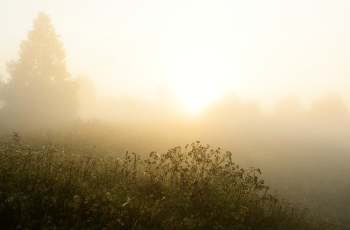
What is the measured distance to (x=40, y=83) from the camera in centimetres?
2497

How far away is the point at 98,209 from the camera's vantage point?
172 inches

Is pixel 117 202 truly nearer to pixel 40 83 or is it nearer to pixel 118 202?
pixel 118 202

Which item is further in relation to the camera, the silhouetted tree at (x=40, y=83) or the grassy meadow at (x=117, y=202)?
the silhouetted tree at (x=40, y=83)

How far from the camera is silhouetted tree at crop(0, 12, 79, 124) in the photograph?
24.4 metres

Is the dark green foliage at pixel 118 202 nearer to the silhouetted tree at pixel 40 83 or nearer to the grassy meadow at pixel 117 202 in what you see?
the grassy meadow at pixel 117 202

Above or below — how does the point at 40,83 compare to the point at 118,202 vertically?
above

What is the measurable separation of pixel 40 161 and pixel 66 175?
1239mm

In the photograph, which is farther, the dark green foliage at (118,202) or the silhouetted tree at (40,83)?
the silhouetted tree at (40,83)

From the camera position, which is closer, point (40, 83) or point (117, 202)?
point (117, 202)

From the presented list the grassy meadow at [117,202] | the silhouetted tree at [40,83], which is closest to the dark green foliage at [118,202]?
the grassy meadow at [117,202]

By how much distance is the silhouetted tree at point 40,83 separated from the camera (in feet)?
80.1

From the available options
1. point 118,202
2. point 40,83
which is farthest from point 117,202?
point 40,83

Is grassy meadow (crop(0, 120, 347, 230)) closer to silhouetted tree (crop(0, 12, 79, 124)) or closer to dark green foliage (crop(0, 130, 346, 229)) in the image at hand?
dark green foliage (crop(0, 130, 346, 229))

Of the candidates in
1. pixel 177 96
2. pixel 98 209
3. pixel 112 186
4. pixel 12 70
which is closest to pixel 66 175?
pixel 112 186
